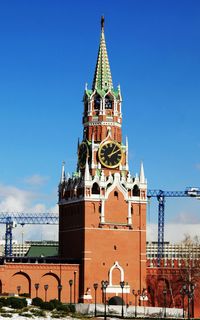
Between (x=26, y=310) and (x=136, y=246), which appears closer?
(x=26, y=310)

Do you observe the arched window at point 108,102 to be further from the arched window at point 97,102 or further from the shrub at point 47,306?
the shrub at point 47,306

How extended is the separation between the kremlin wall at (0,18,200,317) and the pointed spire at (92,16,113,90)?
0.52 ft

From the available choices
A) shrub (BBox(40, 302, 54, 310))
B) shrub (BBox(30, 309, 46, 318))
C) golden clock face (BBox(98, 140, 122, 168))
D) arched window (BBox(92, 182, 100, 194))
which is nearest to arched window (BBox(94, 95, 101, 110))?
golden clock face (BBox(98, 140, 122, 168))

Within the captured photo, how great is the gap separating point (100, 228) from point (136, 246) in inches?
274

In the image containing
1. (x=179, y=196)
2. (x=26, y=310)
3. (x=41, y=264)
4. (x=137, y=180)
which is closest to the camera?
(x=26, y=310)

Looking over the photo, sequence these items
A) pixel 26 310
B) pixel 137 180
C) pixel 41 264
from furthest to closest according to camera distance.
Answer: pixel 137 180 → pixel 41 264 → pixel 26 310

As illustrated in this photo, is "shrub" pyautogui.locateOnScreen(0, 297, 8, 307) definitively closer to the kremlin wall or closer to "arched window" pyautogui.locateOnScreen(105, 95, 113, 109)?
the kremlin wall

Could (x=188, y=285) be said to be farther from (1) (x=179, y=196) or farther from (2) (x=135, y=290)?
(1) (x=179, y=196)

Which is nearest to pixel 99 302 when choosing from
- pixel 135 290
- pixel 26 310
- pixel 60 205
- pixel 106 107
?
pixel 135 290

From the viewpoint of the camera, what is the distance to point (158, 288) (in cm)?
13575

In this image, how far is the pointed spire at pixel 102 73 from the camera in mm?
136750

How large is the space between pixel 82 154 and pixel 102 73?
13.7 m

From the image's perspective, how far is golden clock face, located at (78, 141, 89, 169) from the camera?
134 metres

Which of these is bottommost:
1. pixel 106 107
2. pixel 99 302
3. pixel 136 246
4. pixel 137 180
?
pixel 99 302
